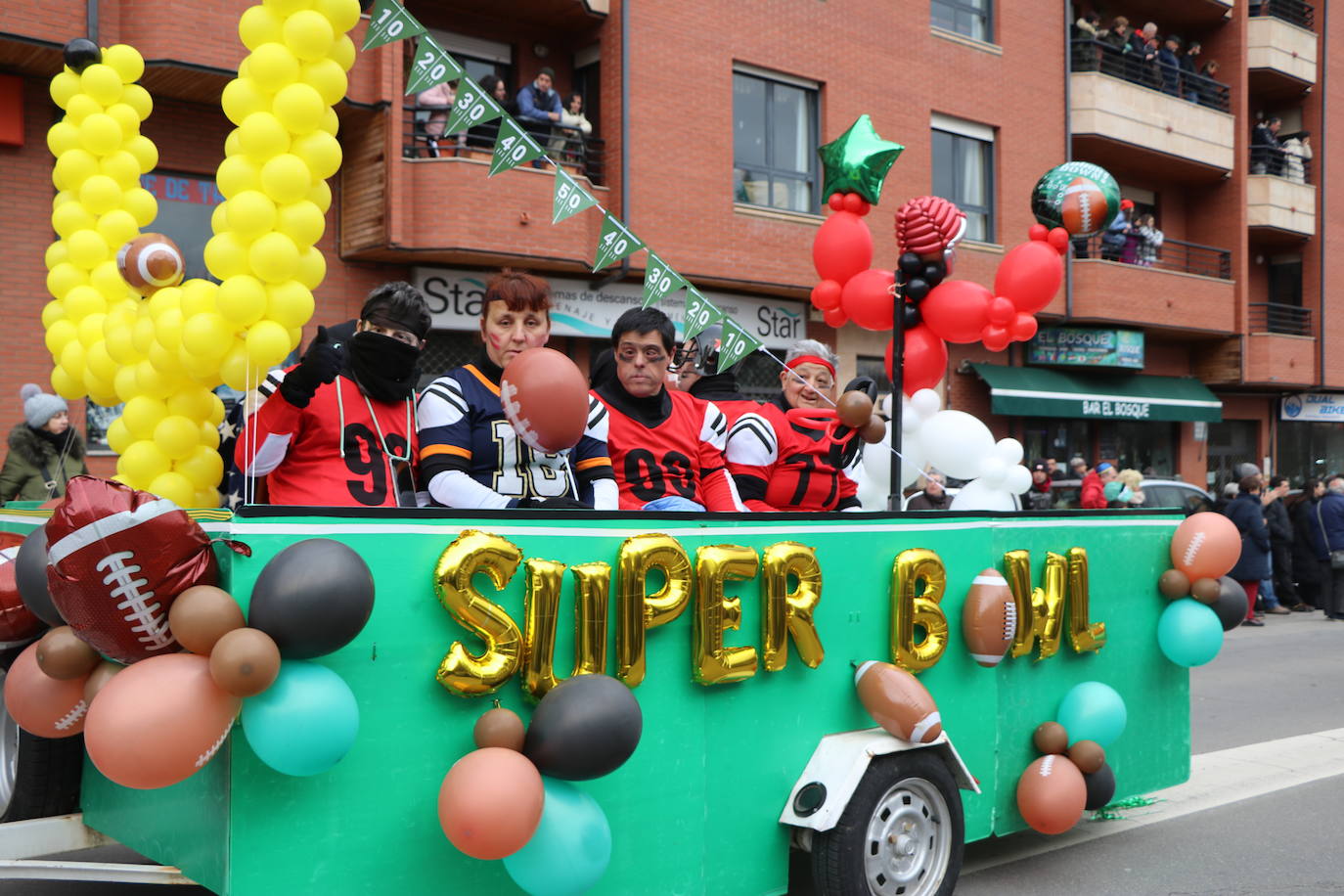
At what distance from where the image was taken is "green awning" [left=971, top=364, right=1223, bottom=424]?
21078mm

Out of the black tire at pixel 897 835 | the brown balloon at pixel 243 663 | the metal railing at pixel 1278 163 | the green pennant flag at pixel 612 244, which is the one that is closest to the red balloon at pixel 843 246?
the green pennant flag at pixel 612 244

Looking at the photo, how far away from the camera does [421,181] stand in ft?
46.1

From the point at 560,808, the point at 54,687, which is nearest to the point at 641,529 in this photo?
the point at 560,808

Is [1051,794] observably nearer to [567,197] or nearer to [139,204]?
[567,197]

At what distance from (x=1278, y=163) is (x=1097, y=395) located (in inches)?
368

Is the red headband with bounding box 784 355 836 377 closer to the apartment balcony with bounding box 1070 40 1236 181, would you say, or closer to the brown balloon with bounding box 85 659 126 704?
the brown balloon with bounding box 85 659 126 704

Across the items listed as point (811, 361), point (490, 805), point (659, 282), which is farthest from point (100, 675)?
point (811, 361)

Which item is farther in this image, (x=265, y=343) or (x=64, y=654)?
(x=265, y=343)

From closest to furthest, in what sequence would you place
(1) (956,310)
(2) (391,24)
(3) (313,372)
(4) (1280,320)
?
(3) (313,372), (2) (391,24), (1) (956,310), (4) (1280,320)

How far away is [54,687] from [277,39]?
233cm

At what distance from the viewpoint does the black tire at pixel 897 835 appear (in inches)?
164

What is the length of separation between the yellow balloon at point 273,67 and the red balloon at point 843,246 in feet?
10.2

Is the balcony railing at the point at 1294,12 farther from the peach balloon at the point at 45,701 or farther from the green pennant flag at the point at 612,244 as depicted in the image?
the peach balloon at the point at 45,701

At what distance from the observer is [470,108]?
18.2 feet
